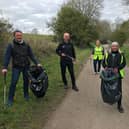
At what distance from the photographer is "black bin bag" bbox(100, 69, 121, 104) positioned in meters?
→ 9.65

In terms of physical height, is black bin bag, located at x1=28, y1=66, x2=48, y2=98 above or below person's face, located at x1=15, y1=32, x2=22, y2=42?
below

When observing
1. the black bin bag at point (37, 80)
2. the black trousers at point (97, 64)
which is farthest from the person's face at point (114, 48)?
the black trousers at point (97, 64)

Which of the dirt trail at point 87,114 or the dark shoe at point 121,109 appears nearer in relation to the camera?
the dirt trail at point 87,114

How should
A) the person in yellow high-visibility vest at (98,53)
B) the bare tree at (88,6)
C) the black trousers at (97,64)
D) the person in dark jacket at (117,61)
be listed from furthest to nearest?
the bare tree at (88,6) < the black trousers at (97,64) < the person in yellow high-visibility vest at (98,53) < the person in dark jacket at (117,61)

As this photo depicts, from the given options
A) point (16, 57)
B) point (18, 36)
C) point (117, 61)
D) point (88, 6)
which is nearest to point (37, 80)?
point (16, 57)

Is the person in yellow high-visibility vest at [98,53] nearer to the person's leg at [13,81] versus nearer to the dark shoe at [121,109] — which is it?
the dark shoe at [121,109]

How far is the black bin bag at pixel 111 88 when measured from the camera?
965 cm

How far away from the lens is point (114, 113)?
9.43 meters

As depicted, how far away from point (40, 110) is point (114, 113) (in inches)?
77.4

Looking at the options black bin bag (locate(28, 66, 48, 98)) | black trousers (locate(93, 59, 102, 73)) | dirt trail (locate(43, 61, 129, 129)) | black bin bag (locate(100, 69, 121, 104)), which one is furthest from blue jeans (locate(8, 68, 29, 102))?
black trousers (locate(93, 59, 102, 73))

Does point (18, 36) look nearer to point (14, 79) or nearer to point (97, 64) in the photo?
point (14, 79)

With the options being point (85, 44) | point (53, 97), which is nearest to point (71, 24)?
point (85, 44)

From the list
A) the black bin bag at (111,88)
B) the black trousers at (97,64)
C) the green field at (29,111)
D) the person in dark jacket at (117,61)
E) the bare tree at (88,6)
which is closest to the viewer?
the green field at (29,111)

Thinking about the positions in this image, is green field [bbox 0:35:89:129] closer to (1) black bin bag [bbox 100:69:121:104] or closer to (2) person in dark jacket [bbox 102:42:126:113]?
(1) black bin bag [bbox 100:69:121:104]
